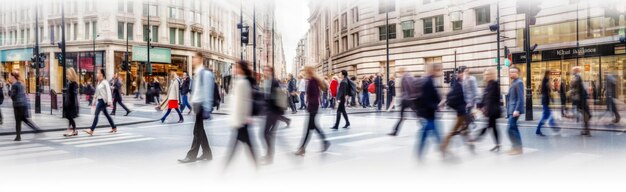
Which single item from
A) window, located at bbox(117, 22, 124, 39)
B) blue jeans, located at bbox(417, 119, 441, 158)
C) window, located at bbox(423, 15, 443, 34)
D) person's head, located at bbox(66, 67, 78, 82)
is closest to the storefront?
window, located at bbox(423, 15, 443, 34)

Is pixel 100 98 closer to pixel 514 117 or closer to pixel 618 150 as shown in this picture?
pixel 514 117

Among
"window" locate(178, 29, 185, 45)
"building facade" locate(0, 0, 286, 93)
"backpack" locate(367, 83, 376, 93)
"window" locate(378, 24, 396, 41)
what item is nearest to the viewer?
"backpack" locate(367, 83, 376, 93)

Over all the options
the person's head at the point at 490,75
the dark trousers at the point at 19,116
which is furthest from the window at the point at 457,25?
the dark trousers at the point at 19,116

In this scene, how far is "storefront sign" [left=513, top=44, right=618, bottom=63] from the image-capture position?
15.9 m

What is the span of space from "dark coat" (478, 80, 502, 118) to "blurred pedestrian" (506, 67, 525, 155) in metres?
0.37

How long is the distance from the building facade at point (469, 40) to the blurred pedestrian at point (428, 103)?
1043 centimetres

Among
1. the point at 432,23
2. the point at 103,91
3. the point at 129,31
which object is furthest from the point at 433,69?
the point at 129,31

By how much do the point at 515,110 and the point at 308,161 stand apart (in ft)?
12.1

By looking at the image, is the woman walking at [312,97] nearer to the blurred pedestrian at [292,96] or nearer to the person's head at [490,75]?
the person's head at [490,75]

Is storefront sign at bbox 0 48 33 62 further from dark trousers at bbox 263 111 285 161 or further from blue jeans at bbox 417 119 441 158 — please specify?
blue jeans at bbox 417 119 441 158

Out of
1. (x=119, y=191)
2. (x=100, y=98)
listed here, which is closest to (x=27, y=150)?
(x=100, y=98)

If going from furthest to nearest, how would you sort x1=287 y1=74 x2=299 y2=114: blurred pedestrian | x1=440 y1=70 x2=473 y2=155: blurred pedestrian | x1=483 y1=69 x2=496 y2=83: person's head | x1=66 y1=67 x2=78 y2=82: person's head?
1. x1=287 y1=74 x2=299 y2=114: blurred pedestrian
2. x1=66 y1=67 x2=78 y2=82: person's head
3. x1=483 y1=69 x2=496 y2=83: person's head
4. x1=440 y1=70 x2=473 y2=155: blurred pedestrian

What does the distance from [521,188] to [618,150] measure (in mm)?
4246

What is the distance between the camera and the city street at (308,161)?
16.4ft
